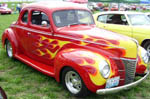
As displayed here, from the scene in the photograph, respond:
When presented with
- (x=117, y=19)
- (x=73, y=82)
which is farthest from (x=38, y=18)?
(x=117, y=19)

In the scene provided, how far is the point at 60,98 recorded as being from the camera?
11.6 ft

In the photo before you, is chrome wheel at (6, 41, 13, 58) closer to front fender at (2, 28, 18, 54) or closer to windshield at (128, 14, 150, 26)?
front fender at (2, 28, 18, 54)

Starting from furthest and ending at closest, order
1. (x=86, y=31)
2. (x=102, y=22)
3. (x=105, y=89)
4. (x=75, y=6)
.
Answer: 1. (x=102, y=22)
2. (x=75, y=6)
3. (x=86, y=31)
4. (x=105, y=89)

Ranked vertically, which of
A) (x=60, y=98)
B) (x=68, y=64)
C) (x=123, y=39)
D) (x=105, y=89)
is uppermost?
(x=123, y=39)

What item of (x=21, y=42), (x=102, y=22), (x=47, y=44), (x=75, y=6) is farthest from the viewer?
(x=102, y=22)

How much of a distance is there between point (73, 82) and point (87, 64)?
2.02 ft

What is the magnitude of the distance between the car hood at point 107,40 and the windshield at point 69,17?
30 cm

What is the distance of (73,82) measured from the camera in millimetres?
3455

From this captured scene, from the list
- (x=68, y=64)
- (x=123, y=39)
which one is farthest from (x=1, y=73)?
(x=123, y=39)

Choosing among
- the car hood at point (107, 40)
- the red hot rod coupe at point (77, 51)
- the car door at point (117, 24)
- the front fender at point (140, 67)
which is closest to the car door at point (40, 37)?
the red hot rod coupe at point (77, 51)

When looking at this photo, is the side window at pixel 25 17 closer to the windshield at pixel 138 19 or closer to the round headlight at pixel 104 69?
the round headlight at pixel 104 69

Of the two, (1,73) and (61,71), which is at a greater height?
(61,71)

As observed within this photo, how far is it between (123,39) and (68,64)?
3.93 feet

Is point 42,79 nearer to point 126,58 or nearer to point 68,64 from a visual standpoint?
point 68,64
